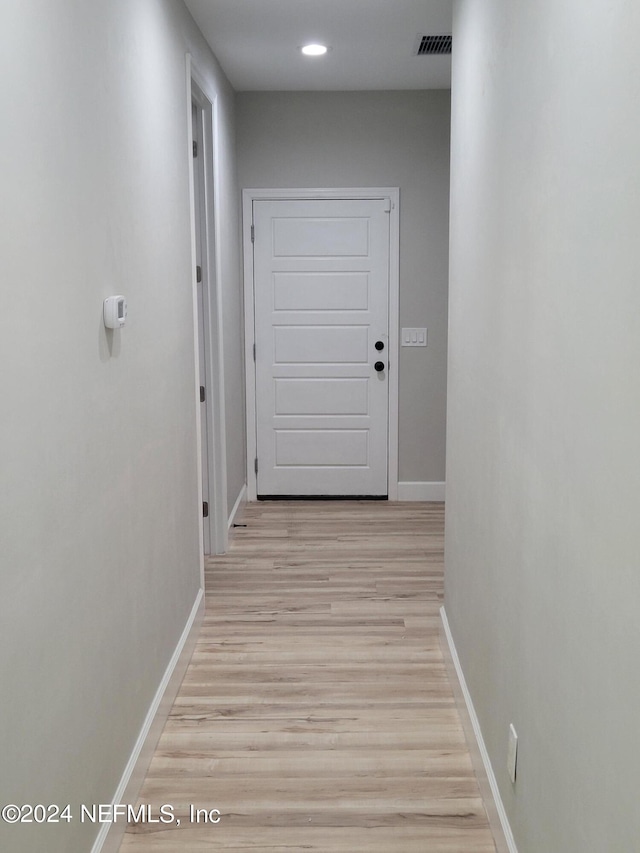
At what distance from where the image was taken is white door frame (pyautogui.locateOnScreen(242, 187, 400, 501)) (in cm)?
557

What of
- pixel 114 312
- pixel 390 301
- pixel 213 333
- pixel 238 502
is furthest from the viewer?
pixel 390 301

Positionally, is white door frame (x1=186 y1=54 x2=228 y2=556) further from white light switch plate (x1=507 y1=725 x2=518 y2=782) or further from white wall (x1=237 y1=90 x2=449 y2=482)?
white light switch plate (x1=507 y1=725 x2=518 y2=782)

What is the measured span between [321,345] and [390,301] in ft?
1.81

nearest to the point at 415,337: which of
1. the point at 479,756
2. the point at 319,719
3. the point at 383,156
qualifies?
the point at 383,156

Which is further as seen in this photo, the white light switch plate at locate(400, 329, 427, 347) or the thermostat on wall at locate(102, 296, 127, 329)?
the white light switch plate at locate(400, 329, 427, 347)

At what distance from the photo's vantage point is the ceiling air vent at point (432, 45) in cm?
419

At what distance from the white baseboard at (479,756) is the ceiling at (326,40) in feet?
8.87

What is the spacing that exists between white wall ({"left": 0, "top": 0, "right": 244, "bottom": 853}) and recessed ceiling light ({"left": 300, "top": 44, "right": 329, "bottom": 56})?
123 cm

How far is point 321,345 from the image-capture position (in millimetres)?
5770

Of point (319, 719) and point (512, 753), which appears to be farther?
point (319, 719)

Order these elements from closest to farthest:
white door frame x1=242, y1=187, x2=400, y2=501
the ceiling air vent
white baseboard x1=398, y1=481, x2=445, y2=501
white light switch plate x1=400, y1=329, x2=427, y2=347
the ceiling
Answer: the ceiling
the ceiling air vent
white door frame x1=242, y1=187, x2=400, y2=501
white light switch plate x1=400, y1=329, x2=427, y2=347
white baseboard x1=398, y1=481, x2=445, y2=501

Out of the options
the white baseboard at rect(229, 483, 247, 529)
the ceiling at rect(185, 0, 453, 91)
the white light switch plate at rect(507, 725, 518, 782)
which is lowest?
the white baseboard at rect(229, 483, 247, 529)

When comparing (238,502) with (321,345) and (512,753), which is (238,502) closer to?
(321,345)

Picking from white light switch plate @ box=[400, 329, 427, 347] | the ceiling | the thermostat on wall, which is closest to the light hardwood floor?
the thermostat on wall
